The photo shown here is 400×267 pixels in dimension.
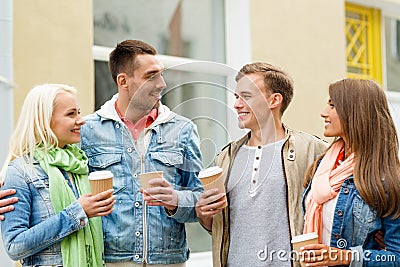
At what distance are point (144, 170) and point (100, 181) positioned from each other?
0.92ft

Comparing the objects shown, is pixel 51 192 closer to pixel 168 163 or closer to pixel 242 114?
pixel 168 163

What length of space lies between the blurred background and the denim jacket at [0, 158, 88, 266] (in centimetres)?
68

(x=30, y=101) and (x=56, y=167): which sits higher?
(x=30, y=101)

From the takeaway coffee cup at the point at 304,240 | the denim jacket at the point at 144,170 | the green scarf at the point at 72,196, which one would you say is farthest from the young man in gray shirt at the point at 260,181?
the green scarf at the point at 72,196

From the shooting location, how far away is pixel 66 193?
2.94m

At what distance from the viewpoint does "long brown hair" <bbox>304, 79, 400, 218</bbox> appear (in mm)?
2713

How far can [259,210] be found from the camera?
3.05 meters

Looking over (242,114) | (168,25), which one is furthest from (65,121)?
(168,25)

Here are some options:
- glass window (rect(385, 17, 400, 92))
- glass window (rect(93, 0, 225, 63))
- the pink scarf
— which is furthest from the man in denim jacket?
glass window (rect(385, 17, 400, 92))

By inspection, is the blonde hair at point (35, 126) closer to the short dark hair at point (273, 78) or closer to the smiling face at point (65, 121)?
the smiling face at point (65, 121)

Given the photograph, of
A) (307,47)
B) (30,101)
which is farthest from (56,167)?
(307,47)

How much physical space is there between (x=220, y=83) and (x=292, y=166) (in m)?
0.50

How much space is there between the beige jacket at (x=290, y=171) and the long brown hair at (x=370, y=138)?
0.27 metres

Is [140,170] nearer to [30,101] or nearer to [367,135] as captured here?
[30,101]
